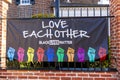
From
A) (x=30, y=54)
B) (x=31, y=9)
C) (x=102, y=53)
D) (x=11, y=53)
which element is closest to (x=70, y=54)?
(x=102, y=53)

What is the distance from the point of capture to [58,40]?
6426mm

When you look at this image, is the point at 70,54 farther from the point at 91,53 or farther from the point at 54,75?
the point at 54,75

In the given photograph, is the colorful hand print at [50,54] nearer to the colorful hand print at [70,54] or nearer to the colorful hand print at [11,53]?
the colorful hand print at [70,54]

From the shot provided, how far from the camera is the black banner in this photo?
6.36 m

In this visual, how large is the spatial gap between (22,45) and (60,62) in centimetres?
94

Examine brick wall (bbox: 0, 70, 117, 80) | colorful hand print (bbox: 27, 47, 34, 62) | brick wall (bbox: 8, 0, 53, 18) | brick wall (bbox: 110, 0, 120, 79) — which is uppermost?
brick wall (bbox: 8, 0, 53, 18)

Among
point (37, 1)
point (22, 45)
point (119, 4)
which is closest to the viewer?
point (119, 4)

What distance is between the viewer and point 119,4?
6113 millimetres

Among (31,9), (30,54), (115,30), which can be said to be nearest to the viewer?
(115,30)

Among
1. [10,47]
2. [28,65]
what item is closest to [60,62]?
[28,65]

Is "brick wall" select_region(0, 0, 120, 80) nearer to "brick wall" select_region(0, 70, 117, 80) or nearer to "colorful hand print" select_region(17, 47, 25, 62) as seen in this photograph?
"brick wall" select_region(0, 70, 117, 80)

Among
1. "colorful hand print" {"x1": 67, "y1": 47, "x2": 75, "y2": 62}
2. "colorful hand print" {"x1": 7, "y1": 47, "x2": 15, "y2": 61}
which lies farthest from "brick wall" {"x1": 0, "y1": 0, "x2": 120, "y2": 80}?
"colorful hand print" {"x1": 67, "y1": 47, "x2": 75, "y2": 62}

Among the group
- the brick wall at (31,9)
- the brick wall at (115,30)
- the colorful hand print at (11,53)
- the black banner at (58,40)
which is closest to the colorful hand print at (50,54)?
the black banner at (58,40)

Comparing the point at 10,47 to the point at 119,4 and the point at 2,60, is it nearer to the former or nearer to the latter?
the point at 2,60
